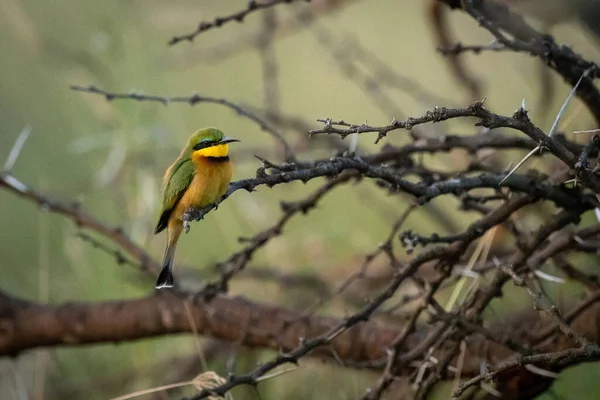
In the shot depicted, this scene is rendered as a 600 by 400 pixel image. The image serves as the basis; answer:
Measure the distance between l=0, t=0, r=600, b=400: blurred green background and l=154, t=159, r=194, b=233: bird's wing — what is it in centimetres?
63

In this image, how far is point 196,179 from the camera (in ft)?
3.41

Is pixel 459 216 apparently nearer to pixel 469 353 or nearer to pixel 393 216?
pixel 393 216

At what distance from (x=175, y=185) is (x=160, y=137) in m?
1.08

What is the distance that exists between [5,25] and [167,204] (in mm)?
2241

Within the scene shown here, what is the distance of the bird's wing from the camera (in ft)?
3.50

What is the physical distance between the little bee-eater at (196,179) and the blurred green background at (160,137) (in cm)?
63

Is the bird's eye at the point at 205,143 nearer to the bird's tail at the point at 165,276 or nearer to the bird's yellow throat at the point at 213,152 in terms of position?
the bird's yellow throat at the point at 213,152

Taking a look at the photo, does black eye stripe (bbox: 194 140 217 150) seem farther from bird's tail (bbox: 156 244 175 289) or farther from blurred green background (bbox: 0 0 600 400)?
blurred green background (bbox: 0 0 600 400)

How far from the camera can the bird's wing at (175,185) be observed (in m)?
1.07

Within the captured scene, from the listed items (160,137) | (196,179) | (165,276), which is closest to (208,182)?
(196,179)

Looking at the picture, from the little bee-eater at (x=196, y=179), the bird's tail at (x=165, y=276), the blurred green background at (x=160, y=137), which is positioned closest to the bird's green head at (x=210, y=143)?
the little bee-eater at (x=196, y=179)

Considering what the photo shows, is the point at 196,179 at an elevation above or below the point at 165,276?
above

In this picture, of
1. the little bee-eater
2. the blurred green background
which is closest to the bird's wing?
the little bee-eater

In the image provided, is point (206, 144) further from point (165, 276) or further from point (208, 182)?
point (165, 276)
